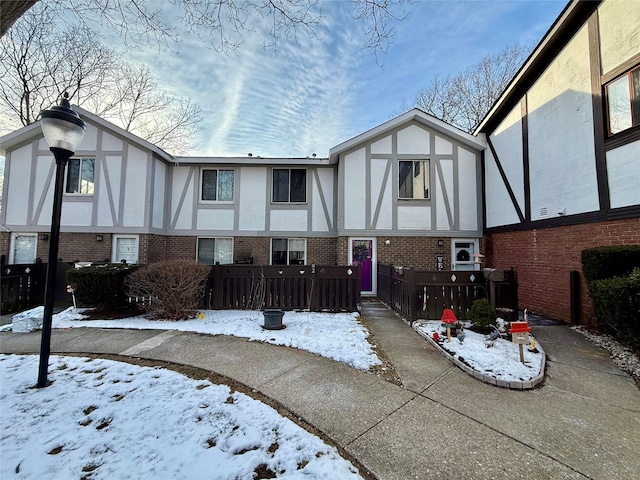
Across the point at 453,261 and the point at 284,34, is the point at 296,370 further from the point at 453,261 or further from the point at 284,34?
the point at 453,261

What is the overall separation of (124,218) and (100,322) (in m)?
5.32

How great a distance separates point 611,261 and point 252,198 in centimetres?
1074

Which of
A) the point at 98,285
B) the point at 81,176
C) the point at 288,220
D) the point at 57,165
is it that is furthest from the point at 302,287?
the point at 81,176

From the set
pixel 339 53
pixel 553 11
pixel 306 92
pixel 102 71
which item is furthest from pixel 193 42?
pixel 102 71

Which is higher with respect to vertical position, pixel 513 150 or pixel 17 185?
pixel 513 150

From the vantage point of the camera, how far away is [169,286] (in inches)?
260

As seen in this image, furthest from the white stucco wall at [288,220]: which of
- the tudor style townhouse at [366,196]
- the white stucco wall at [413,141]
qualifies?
the white stucco wall at [413,141]

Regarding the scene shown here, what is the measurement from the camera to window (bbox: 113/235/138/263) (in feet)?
34.7

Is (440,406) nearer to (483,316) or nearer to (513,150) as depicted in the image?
(483,316)

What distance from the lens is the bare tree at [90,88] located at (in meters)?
14.3

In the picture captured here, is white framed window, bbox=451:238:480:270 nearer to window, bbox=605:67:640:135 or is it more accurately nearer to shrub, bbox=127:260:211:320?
window, bbox=605:67:640:135

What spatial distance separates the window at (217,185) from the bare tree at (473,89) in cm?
1558

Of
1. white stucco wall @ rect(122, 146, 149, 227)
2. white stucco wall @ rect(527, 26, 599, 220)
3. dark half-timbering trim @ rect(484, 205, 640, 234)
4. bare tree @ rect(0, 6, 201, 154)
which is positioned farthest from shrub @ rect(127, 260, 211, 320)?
bare tree @ rect(0, 6, 201, 154)

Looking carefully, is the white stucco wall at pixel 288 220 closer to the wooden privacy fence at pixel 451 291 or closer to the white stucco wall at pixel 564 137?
the wooden privacy fence at pixel 451 291
